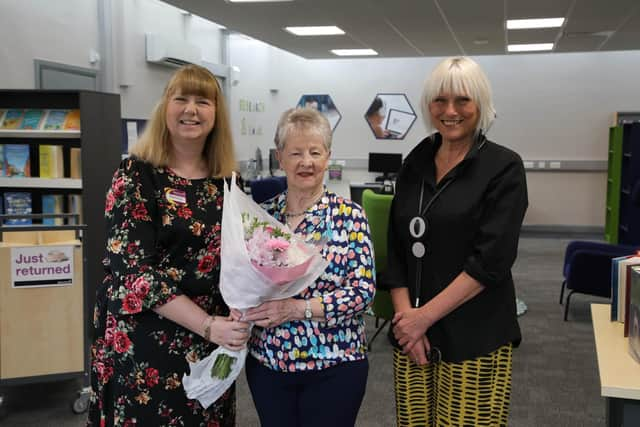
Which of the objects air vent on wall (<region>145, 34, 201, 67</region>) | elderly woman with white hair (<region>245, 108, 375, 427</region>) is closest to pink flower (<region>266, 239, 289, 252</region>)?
elderly woman with white hair (<region>245, 108, 375, 427</region>)

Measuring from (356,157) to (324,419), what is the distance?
9437 mm

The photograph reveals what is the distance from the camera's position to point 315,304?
167cm

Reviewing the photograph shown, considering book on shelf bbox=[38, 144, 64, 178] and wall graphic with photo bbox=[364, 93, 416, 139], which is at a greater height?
wall graphic with photo bbox=[364, 93, 416, 139]

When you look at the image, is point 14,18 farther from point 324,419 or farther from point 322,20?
point 324,419

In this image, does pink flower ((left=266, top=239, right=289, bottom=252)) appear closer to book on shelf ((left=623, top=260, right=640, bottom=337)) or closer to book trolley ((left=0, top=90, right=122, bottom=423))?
book on shelf ((left=623, top=260, right=640, bottom=337))

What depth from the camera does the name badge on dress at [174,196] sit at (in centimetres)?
179

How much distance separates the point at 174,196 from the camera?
1800mm

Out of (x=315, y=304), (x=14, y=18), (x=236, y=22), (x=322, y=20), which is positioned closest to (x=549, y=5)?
(x=322, y=20)

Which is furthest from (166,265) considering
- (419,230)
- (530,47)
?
(530,47)

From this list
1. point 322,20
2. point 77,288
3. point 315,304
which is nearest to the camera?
point 315,304

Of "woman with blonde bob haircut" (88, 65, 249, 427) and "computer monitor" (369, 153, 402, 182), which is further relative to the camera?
"computer monitor" (369, 153, 402, 182)

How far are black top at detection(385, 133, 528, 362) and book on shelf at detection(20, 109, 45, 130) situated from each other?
8.45 feet

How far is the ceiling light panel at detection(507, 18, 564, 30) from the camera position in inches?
268

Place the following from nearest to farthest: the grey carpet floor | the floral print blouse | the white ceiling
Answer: the floral print blouse < the grey carpet floor < the white ceiling
